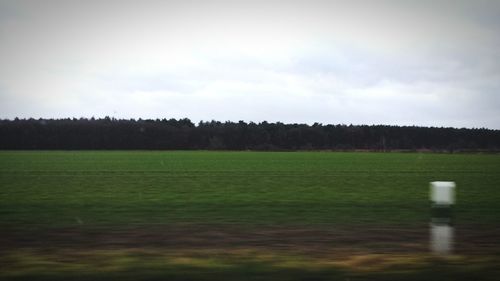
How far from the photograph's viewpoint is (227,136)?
144750mm

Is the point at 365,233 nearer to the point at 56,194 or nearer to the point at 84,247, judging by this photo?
the point at 84,247

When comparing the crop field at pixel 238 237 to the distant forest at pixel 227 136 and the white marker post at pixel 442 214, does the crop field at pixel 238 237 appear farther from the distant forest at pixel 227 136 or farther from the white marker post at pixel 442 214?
the distant forest at pixel 227 136

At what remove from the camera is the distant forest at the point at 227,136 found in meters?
128

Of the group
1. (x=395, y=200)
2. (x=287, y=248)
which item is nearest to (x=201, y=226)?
(x=287, y=248)

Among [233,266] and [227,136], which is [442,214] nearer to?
[233,266]

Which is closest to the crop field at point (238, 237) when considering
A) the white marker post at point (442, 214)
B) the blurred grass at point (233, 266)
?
the blurred grass at point (233, 266)

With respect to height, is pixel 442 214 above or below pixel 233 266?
above

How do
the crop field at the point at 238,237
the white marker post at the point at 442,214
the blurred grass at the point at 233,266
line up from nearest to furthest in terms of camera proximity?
the blurred grass at the point at 233,266, the crop field at the point at 238,237, the white marker post at the point at 442,214

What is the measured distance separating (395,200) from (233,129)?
13152 cm

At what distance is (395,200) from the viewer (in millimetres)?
16172

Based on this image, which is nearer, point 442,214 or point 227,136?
point 442,214

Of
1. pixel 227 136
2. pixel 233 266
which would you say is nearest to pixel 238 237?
pixel 233 266

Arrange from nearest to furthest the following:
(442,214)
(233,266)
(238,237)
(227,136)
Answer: (233,266), (442,214), (238,237), (227,136)

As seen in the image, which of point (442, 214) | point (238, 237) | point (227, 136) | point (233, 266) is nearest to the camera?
point (233, 266)
